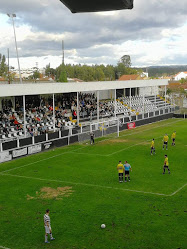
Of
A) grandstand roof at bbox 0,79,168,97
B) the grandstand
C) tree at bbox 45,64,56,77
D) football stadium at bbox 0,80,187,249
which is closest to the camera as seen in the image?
football stadium at bbox 0,80,187,249

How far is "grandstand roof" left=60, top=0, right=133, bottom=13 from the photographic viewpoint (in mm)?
4199

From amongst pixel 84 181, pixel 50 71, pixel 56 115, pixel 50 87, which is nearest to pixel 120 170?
pixel 84 181

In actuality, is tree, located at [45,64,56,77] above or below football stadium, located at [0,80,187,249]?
above

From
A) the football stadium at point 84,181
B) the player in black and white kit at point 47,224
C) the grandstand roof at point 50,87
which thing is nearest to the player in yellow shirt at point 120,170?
the football stadium at point 84,181

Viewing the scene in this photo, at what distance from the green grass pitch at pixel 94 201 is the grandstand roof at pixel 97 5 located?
36.8 ft

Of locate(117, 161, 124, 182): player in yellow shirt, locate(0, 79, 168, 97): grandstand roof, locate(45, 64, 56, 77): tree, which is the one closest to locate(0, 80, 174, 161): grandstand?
locate(0, 79, 168, 97): grandstand roof

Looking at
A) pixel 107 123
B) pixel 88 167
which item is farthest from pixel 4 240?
pixel 107 123

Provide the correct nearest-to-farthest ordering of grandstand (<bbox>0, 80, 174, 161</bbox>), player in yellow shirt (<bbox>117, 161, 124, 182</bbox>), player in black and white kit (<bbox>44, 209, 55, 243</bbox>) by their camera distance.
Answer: player in black and white kit (<bbox>44, 209, 55, 243</bbox>) → player in yellow shirt (<bbox>117, 161, 124, 182</bbox>) → grandstand (<bbox>0, 80, 174, 161</bbox>)

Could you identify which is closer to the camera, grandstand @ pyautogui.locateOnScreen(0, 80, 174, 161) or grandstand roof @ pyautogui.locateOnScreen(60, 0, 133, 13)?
grandstand roof @ pyautogui.locateOnScreen(60, 0, 133, 13)

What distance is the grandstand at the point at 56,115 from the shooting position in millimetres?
34750

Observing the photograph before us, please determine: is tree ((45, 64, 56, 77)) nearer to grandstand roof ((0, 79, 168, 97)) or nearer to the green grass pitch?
grandstand roof ((0, 79, 168, 97))

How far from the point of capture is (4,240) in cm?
1451

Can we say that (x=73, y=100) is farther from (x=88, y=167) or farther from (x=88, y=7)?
(x=88, y=7)

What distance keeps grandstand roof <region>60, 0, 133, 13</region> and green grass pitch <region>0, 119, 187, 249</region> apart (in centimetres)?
1123
